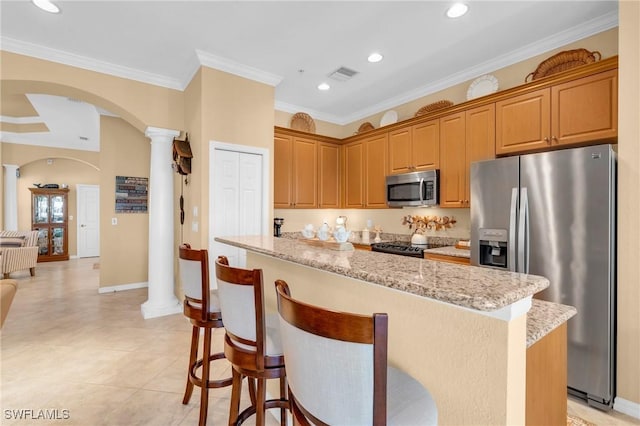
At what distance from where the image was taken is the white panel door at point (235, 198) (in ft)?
→ 11.2

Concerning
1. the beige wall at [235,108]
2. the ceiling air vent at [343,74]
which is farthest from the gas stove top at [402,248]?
the ceiling air vent at [343,74]

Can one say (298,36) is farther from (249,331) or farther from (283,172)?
(249,331)

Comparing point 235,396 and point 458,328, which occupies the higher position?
point 458,328

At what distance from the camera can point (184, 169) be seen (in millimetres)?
3535

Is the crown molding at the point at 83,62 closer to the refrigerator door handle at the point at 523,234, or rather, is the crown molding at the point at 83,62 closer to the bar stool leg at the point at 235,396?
the bar stool leg at the point at 235,396

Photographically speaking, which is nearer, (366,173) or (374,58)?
(374,58)

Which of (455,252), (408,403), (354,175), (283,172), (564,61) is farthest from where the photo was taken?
(354,175)

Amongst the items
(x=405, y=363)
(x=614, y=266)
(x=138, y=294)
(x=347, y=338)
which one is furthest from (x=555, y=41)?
(x=138, y=294)

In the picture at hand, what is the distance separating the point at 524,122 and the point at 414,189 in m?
1.30

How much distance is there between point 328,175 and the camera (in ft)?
15.9

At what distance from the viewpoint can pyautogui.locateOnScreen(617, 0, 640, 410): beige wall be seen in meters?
1.98

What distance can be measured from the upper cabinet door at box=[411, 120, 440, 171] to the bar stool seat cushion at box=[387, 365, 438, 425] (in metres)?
3.05

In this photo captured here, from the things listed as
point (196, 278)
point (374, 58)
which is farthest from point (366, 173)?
point (196, 278)

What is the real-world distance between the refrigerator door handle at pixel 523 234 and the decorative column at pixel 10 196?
1005 cm
